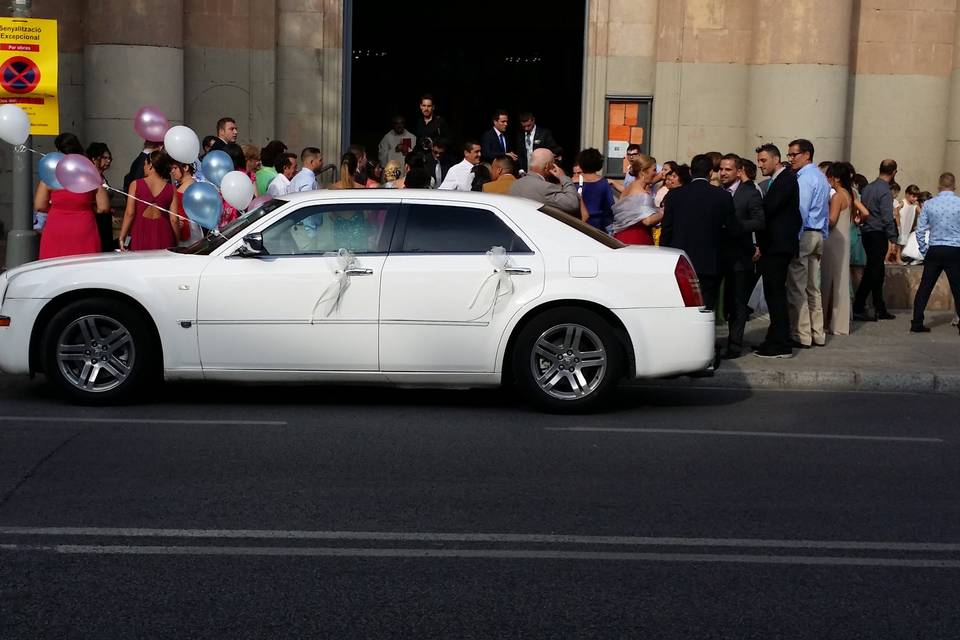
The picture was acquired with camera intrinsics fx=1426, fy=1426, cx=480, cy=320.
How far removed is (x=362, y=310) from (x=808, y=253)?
18.8ft

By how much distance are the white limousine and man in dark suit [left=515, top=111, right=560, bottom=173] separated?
24.6ft

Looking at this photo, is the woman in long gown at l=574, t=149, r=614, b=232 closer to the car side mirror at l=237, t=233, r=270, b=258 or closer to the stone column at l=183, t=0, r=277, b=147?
the car side mirror at l=237, t=233, r=270, b=258

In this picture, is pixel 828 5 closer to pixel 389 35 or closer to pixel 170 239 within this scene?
pixel 170 239

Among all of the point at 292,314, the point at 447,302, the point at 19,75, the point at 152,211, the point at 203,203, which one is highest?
the point at 19,75

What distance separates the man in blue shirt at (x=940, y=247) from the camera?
1518 centimetres

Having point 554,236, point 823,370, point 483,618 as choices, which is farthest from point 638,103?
point 483,618

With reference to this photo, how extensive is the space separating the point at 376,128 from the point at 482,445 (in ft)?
73.6

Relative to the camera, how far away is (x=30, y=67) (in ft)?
42.9

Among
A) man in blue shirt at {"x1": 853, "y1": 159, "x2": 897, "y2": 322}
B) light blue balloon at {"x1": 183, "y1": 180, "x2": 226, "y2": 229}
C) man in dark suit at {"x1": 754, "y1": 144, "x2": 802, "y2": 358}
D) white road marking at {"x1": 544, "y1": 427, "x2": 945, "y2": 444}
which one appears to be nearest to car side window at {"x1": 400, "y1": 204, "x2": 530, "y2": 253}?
white road marking at {"x1": 544, "y1": 427, "x2": 945, "y2": 444}

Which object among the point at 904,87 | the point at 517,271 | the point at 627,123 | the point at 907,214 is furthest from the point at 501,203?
the point at 904,87

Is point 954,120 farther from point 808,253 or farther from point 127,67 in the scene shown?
point 127,67

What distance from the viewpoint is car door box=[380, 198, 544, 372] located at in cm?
973

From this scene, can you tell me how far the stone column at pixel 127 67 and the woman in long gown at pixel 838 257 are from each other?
8.38 metres

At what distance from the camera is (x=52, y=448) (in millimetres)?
8250
